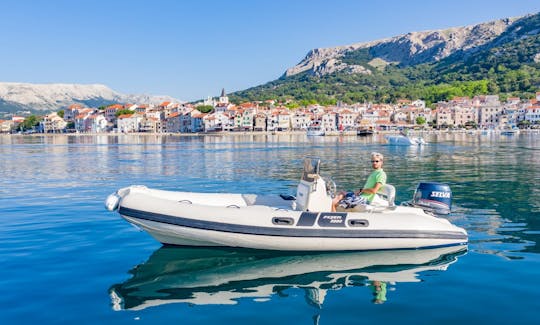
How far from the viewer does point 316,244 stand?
7875mm

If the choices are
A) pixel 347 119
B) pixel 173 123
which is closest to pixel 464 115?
pixel 347 119

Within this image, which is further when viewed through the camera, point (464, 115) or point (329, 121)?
point (464, 115)

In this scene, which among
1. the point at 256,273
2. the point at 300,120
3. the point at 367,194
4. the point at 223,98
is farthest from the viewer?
the point at 223,98

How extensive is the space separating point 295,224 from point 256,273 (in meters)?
1.05

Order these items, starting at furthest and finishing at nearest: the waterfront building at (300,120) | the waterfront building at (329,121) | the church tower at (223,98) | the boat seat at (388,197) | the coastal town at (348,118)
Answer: the church tower at (223,98) < the waterfront building at (300,120) < the waterfront building at (329,121) < the coastal town at (348,118) < the boat seat at (388,197)

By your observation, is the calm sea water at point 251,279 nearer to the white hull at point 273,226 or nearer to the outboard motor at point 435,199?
the white hull at point 273,226

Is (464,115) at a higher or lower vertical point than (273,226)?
higher

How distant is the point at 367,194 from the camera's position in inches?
341

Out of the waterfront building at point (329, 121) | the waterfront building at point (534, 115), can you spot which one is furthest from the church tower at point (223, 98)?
the waterfront building at point (534, 115)

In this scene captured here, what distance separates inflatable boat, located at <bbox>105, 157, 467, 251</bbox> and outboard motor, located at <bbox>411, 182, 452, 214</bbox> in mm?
638

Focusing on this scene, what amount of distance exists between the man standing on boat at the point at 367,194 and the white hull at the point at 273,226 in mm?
410

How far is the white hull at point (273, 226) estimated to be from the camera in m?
7.70

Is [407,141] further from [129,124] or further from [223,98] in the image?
[223,98]

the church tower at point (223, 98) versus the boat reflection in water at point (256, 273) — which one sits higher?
the church tower at point (223, 98)
